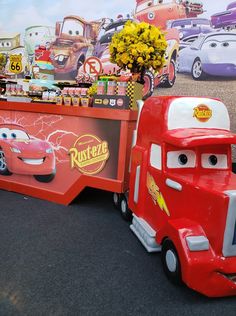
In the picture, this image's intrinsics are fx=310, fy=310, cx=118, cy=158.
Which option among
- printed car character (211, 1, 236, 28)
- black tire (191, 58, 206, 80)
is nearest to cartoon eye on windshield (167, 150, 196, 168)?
black tire (191, 58, 206, 80)

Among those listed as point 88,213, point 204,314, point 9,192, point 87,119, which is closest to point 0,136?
point 9,192

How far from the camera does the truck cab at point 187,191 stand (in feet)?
5.16

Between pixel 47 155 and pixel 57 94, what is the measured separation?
629 millimetres

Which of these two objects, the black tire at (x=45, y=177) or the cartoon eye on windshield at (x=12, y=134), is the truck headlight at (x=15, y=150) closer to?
the cartoon eye on windshield at (x=12, y=134)

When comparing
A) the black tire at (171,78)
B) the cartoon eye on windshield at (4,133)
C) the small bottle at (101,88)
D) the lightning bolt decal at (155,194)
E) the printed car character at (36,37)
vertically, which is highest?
the printed car character at (36,37)

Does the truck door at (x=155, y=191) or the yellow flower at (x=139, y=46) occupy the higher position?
the yellow flower at (x=139, y=46)

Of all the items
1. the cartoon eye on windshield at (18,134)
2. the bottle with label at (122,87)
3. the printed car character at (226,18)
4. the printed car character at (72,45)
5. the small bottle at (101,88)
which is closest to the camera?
the bottle with label at (122,87)

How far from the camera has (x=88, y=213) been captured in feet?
9.24

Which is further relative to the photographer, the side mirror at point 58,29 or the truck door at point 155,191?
the side mirror at point 58,29

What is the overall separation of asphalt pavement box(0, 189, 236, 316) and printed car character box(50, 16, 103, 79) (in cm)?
247

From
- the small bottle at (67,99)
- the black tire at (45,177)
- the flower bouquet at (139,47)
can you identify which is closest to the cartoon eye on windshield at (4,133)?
the black tire at (45,177)

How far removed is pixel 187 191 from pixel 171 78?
249 centimetres

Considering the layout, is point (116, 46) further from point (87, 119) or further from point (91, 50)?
point (91, 50)

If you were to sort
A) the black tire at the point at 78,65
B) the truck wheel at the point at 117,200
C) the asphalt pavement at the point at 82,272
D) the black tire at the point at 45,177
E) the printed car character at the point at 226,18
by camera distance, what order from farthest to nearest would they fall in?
the black tire at the point at 78,65, the printed car character at the point at 226,18, the black tire at the point at 45,177, the truck wheel at the point at 117,200, the asphalt pavement at the point at 82,272
